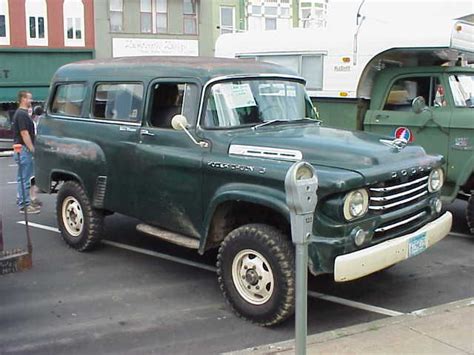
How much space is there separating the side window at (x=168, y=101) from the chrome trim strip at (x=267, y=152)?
828 mm

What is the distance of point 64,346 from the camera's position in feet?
15.1

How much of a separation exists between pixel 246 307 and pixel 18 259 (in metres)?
1.85

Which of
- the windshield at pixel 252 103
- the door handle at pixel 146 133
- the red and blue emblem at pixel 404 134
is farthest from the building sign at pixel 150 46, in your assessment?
the windshield at pixel 252 103

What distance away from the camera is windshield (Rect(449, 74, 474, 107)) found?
7.89 m

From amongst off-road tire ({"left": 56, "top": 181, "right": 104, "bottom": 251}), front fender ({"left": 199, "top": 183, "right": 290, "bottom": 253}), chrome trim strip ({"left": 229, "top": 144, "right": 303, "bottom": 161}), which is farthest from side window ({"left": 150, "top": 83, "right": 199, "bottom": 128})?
off-road tire ({"left": 56, "top": 181, "right": 104, "bottom": 251})

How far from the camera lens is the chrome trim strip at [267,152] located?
4922mm

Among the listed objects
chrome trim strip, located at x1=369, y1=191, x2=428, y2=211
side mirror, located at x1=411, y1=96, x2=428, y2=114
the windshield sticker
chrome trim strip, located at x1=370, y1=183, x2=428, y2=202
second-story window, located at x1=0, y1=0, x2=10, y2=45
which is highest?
second-story window, located at x1=0, y1=0, x2=10, y2=45

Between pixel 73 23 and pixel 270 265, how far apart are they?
28.2 m

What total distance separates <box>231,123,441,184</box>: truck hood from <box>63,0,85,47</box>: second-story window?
2671 centimetres

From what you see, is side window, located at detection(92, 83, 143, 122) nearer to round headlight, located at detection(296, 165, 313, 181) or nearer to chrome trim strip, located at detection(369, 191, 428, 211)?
chrome trim strip, located at detection(369, 191, 428, 211)

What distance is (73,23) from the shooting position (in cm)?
3036

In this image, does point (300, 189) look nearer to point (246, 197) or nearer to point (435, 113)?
point (246, 197)

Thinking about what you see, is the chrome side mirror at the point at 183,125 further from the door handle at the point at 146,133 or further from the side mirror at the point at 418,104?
the side mirror at the point at 418,104

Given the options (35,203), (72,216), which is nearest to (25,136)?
(35,203)
